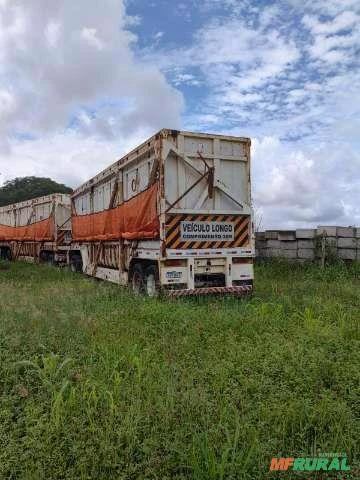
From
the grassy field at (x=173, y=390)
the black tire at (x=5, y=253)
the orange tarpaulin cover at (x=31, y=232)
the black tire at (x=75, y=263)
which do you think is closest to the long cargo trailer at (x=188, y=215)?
the grassy field at (x=173, y=390)

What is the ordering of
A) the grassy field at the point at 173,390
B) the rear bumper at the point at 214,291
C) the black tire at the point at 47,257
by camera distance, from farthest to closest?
1. the black tire at the point at 47,257
2. the rear bumper at the point at 214,291
3. the grassy field at the point at 173,390

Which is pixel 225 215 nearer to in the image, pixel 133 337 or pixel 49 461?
pixel 133 337

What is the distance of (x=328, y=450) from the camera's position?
290cm

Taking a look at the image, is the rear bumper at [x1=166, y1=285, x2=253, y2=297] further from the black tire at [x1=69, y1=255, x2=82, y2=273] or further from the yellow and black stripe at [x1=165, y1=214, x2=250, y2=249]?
the black tire at [x1=69, y1=255, x2=82, y2=273]

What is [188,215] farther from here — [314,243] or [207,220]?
[314,243]

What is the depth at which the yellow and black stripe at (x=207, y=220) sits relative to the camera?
304 inches

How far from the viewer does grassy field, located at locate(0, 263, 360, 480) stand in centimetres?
282

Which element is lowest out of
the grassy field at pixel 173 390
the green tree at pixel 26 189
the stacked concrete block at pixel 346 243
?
the grassy field at pixel 173 390

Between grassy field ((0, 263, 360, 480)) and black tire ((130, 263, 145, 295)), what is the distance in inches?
82.7

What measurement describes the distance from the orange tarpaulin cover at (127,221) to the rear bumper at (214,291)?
3.67 feet

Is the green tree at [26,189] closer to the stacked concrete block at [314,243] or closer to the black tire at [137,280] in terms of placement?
the stacked concrete block at [314,243]

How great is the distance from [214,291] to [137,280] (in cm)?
190

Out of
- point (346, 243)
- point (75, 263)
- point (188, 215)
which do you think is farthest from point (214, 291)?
point (75, 263)

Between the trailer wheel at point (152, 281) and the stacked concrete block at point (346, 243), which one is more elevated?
the stacked concrete block at point (346, 243)
